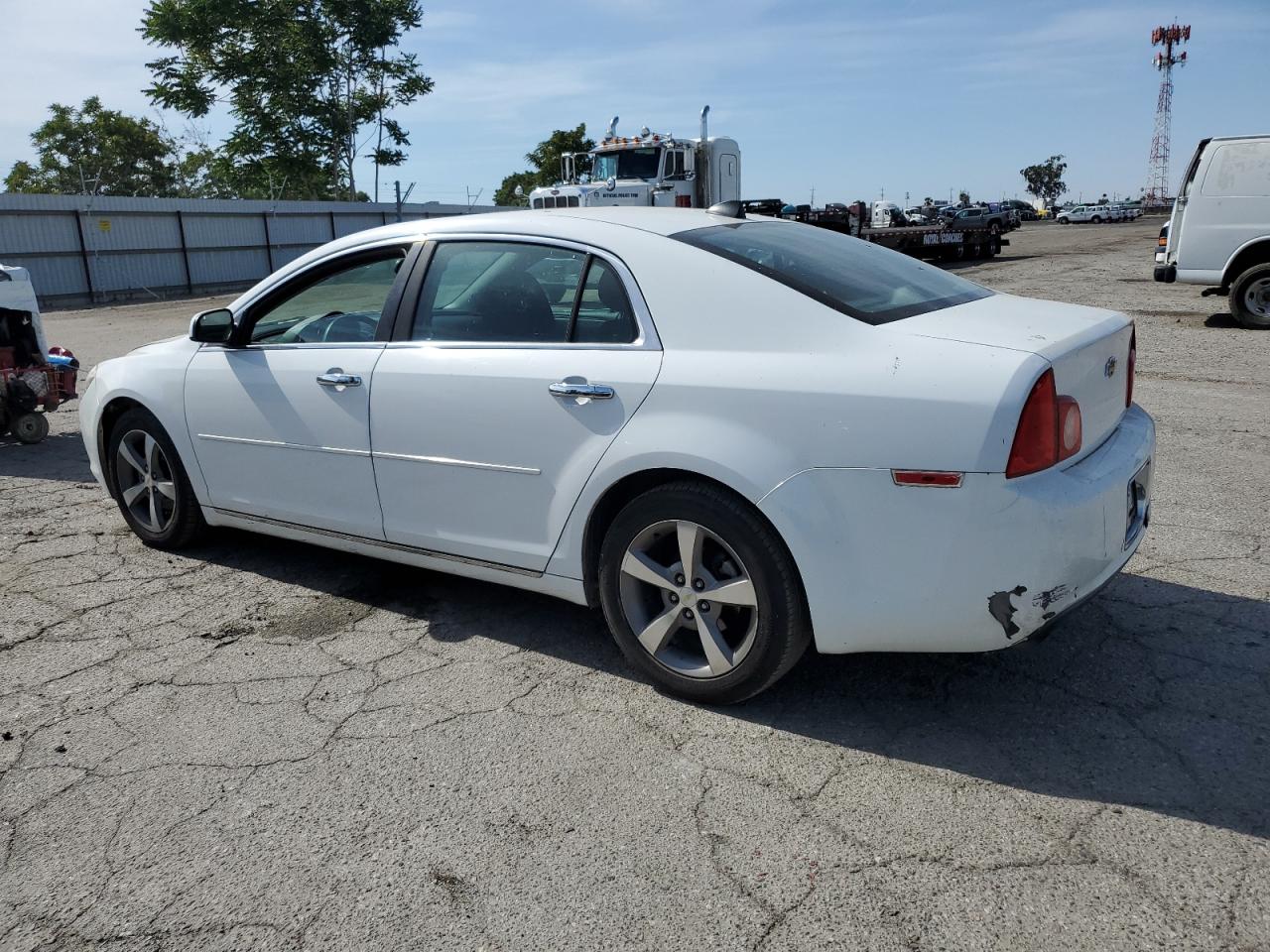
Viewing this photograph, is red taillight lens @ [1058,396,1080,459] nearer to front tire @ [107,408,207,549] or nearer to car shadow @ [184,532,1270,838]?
car shadow @ [184,532,1270,838]

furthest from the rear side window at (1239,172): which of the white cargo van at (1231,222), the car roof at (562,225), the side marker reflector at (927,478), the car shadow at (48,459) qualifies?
the car shadow at (48,459)

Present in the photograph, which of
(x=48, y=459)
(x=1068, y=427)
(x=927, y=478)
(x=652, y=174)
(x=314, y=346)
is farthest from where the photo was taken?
(x=652, y=174)

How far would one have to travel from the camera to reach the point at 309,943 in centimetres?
228

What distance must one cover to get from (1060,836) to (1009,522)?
0.81 m

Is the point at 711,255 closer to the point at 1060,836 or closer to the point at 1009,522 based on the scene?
the point at 1009,522

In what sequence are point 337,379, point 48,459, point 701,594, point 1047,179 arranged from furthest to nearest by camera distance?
point 1047,179, point 48,459, point 337,379, point 701,594

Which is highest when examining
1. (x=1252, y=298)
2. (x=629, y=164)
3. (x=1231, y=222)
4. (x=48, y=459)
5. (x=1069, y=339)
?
(x=629, y=164)

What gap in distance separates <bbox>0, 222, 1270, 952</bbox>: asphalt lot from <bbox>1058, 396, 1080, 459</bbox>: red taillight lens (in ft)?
2.92

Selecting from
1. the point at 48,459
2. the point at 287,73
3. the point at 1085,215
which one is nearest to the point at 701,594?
the point at 48,459

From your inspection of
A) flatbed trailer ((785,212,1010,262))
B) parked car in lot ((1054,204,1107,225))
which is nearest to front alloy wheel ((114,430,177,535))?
flatbed trailer ((785,212,1010,262))

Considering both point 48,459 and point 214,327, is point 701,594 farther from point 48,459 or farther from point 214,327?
point 48,459

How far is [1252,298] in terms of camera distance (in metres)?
12.2

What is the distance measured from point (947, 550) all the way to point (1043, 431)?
16.6 inches

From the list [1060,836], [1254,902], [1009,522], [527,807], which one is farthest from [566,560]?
[1254,902]
